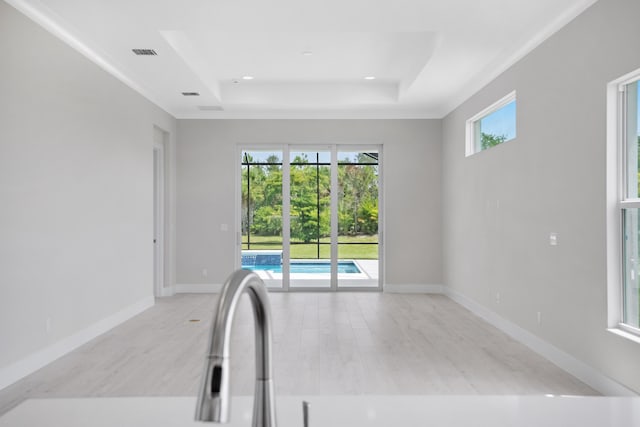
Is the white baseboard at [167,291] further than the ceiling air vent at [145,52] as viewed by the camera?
Yes

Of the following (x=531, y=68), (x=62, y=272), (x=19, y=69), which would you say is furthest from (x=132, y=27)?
(x=531, y=68)

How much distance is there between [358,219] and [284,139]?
1783 millimetres

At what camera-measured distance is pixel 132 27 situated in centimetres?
422

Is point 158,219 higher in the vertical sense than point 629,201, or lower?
lower

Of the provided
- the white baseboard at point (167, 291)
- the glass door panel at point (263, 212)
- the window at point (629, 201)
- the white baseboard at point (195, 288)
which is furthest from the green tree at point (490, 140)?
the white baseboard at point (167, 291)

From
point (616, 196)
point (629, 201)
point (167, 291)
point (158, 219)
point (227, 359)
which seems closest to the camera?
point (227, 359)

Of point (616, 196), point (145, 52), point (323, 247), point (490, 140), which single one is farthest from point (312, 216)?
point (616, 196)

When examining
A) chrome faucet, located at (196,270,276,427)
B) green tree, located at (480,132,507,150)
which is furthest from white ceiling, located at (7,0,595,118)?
chrome faucet, located at (196,270,276,427)

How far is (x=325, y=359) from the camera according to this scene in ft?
13.8

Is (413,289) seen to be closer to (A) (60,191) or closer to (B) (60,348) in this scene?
(B) (60,348)

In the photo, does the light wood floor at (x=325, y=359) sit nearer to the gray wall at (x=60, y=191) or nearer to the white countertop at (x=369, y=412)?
the gray wall at (x=60, y=191)

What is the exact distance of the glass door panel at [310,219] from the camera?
803 centimetres

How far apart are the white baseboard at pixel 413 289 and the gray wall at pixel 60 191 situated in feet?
12.8

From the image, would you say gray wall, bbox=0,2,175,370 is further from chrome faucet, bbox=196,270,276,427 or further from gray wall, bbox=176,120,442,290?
chrome faucet, bbox=196,270,276,427
